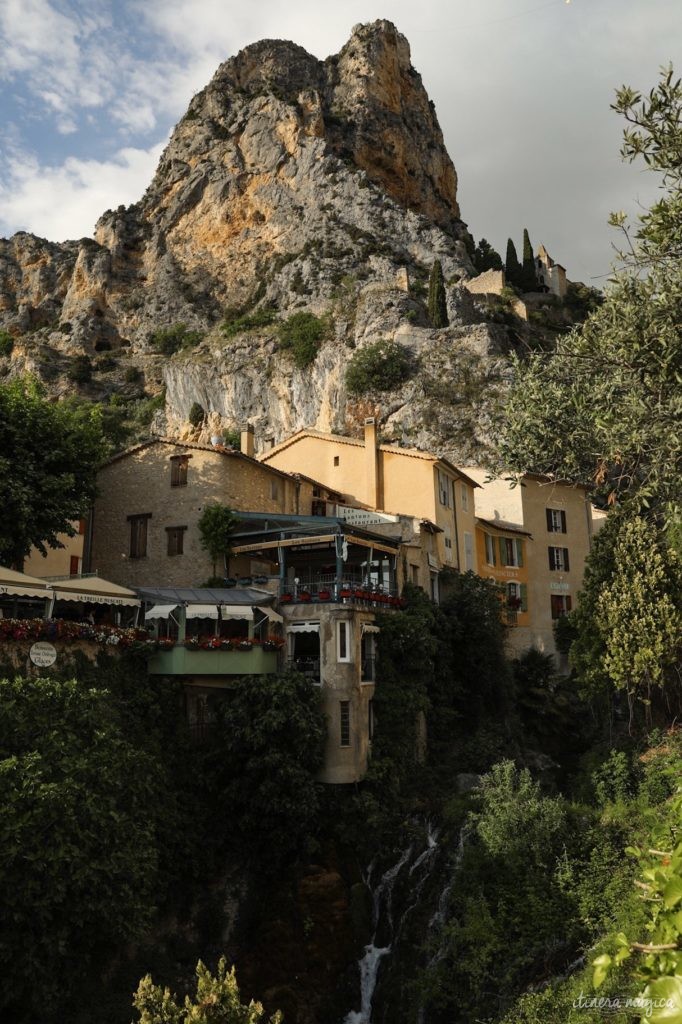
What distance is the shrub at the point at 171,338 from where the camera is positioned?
90.6m

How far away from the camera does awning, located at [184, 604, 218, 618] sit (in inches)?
938

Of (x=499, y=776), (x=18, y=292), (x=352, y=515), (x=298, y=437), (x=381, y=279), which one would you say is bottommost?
(x=499, y=776)

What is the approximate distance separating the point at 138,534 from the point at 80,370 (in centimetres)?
6252

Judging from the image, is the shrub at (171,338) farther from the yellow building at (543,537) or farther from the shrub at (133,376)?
the yellow building at (543,537)

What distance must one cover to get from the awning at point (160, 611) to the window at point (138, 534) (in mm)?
8596

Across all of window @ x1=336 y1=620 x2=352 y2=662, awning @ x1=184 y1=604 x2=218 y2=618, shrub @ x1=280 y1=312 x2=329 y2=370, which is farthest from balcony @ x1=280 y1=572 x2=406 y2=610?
shrub @ x1=280 y1=312 x2=329 y2=370

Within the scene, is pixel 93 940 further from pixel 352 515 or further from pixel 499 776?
pixel 352 515

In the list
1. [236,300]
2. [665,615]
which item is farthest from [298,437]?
[236,300]

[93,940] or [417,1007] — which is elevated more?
[93,940]

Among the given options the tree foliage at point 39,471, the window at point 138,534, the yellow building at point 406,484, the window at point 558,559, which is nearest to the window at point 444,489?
the yellow building at point 406,484

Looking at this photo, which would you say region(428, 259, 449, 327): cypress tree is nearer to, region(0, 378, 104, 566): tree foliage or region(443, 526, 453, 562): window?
region(443, 526, 453, 562): window

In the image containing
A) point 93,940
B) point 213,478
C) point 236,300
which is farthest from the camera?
point 236,300

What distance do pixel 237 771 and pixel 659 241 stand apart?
17509 mm

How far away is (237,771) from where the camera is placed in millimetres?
22078
